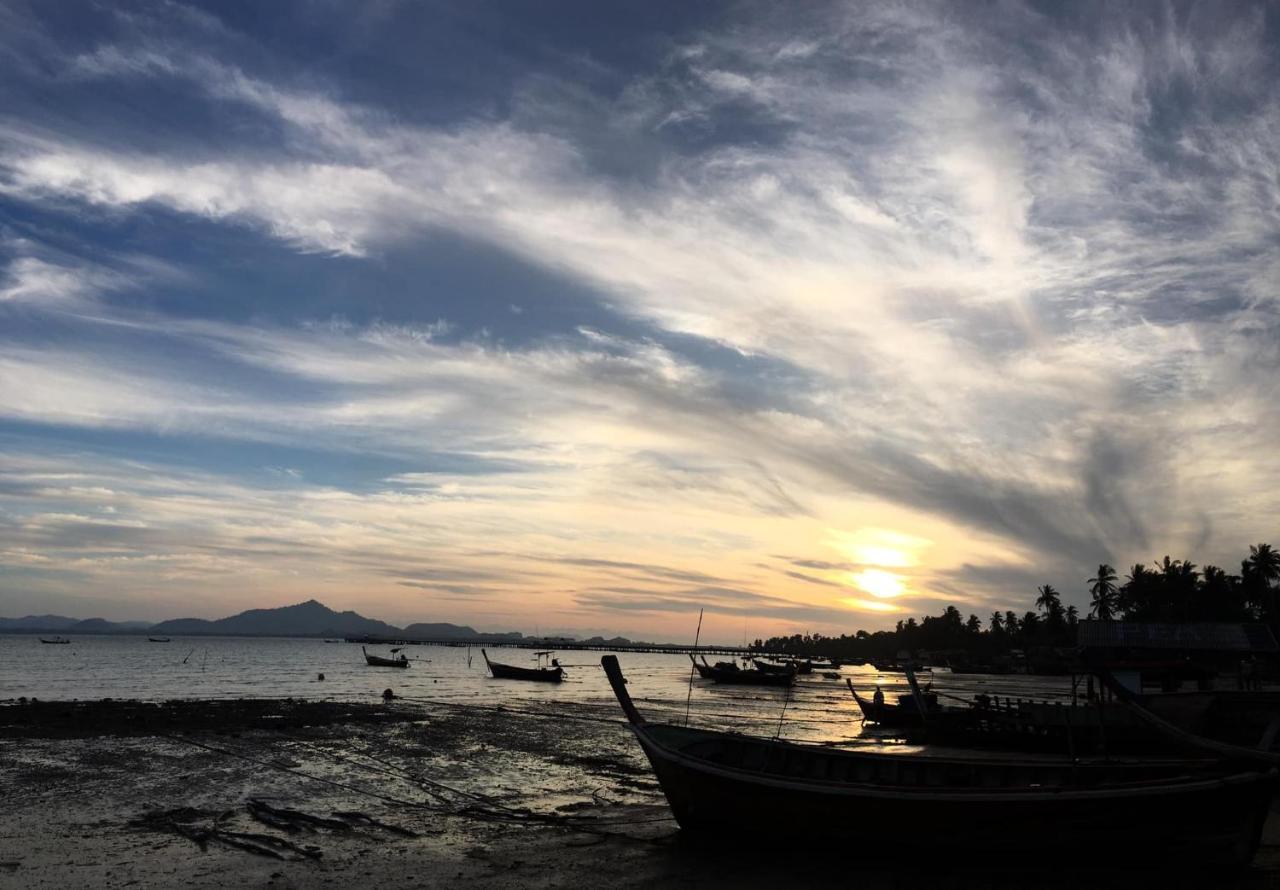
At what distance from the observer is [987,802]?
1342cm

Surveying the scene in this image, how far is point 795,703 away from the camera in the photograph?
204 ft

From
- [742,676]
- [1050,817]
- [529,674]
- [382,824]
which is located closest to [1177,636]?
[1050,817]

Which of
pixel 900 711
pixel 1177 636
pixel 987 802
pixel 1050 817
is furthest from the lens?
pixel 1177 636

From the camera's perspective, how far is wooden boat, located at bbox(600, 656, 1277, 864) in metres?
13.0

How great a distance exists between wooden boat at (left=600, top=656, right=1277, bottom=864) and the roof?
3673 centimetres

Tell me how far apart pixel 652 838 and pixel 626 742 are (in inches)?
686

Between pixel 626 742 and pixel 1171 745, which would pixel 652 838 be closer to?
pixel 626 742

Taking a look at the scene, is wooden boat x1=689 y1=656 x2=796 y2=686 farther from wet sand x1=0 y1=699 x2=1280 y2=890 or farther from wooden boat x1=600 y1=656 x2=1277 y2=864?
wooden boat x1=600 y1=656 x2=1277 y2=864

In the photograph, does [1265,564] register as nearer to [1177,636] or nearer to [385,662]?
[1177,636]

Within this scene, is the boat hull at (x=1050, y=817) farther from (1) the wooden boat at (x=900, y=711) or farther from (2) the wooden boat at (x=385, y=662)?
(2) the wooden boat at (x=385, y=662)

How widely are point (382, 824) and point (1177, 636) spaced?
4916 cm

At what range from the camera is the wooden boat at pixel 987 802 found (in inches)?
511

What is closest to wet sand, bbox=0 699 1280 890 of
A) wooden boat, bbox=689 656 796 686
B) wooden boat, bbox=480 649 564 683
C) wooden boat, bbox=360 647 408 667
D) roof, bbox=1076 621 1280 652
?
roof, bbox=1076 621 1280 652

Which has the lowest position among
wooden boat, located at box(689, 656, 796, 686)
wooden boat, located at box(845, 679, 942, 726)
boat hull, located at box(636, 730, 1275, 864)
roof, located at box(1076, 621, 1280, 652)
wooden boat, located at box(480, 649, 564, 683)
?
wooden boat, located at box(480, 649, 564, 683)
